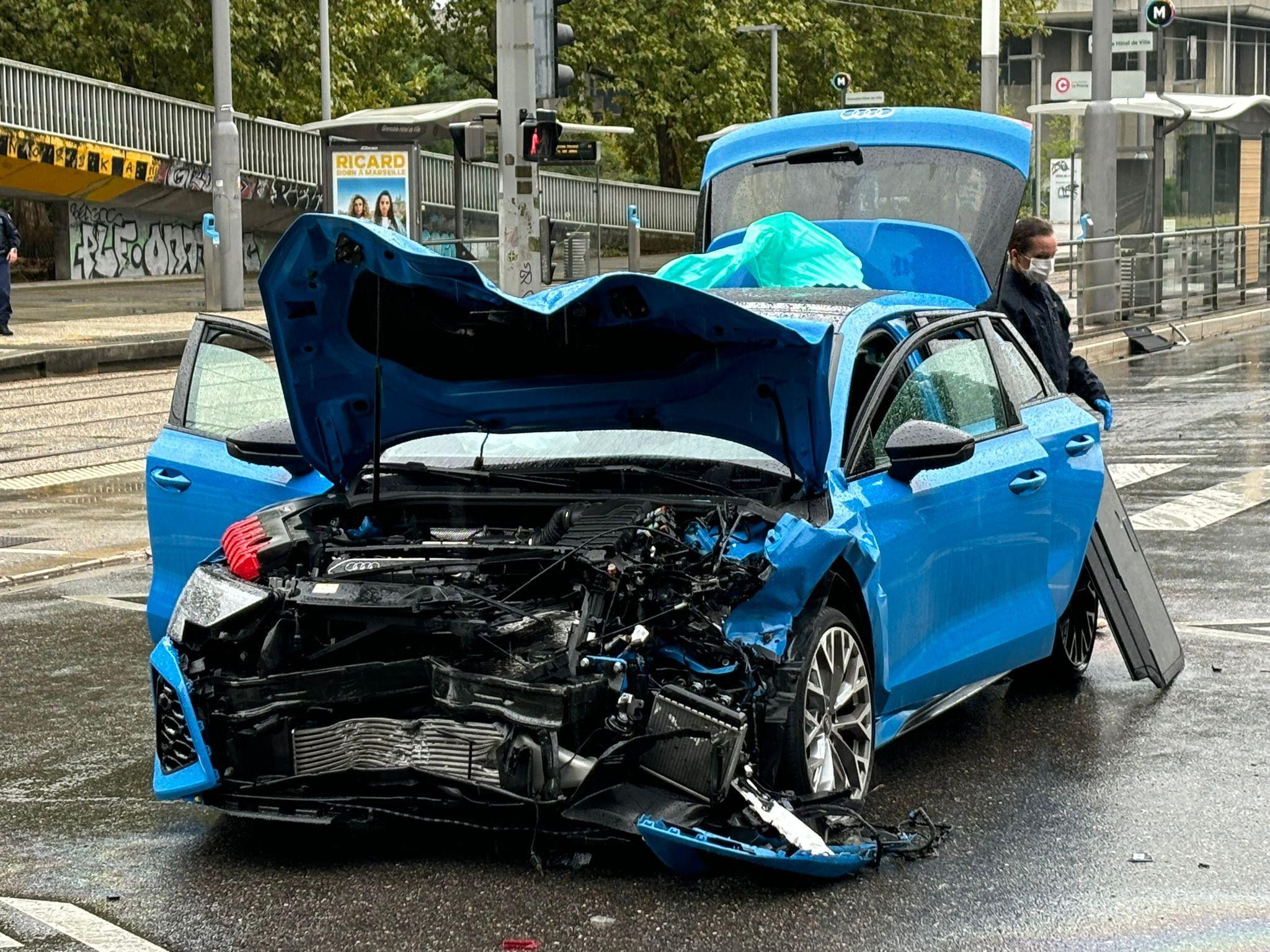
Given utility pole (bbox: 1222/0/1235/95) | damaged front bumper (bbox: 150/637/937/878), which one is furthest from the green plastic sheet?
utility pole (bbox: 1222/0/1235/95)

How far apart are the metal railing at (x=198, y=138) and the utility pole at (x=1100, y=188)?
31.6 feet

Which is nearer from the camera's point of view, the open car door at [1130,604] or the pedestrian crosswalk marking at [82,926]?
the pedestrian crosswalk marking at [82,926]

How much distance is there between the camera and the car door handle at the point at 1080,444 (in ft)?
23.5

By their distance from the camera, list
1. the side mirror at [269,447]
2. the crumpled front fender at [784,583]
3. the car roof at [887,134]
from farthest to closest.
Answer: the car roof at [887,134]
the side mirror at [269,447]
the crumpled front fender at [784,583]

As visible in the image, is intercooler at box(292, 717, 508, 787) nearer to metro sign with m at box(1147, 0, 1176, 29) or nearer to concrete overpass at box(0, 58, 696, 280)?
metro sign with m at box(1147, 0, 1176, 29)

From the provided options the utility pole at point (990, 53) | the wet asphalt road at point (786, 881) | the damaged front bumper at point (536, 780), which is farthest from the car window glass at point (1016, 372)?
the utility pole at point (990, 53)

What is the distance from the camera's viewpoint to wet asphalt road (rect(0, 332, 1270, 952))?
4.81m

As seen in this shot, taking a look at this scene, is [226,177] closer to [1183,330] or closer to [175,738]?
[1183,330]

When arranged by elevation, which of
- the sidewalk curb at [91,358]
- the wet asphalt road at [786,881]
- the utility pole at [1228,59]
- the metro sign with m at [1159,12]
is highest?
the utility pole at [1228,59]

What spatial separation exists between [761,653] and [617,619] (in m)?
0.38

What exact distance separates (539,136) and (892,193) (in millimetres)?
4618

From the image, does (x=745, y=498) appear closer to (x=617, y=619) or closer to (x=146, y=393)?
(x=617, y=619)

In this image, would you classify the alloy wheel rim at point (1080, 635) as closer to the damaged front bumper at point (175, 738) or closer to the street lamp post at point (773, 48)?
the damaged front bumper at point (175, 738)

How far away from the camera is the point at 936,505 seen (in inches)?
247
